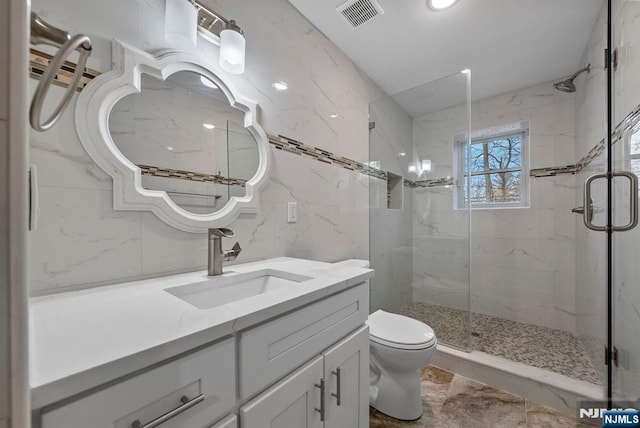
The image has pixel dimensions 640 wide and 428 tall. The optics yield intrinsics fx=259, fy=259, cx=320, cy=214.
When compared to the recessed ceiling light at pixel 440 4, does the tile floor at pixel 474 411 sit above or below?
below

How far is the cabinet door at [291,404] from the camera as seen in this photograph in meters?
0.65

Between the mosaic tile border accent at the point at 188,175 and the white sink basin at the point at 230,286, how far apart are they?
44 cm

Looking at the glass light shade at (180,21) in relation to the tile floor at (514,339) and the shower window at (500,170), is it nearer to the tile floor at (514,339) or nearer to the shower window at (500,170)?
the tile floor at (514,339)

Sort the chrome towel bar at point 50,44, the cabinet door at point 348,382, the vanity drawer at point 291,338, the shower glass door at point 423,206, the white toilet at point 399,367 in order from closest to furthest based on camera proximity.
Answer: the chrome towel bar at point 50,44 < the vanity drawer at point 291,338 < the cabinet door at point 348,382 < the white toilet at point 399,367 < the shower glass door at point 423,206

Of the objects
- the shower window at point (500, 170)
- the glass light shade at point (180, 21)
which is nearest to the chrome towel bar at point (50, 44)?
the glass light shade at point (180, 21)

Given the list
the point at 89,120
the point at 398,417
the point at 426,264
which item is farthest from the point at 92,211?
the point at 426,264

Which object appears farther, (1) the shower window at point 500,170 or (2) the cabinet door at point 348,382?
(1) the shower window at point 500,170

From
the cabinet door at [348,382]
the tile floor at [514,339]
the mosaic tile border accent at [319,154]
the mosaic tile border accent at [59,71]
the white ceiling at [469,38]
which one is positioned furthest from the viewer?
the tile floor at [514,339]

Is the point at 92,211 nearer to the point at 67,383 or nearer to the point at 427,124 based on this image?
the point at 67,383

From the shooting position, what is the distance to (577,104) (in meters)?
2.28

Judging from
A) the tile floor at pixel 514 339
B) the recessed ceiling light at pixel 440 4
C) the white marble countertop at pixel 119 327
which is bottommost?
the tile floor at pixel 514 339

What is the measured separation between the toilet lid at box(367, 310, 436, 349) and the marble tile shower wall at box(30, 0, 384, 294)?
1.77 ft

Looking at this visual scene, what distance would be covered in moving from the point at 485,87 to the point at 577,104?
2.45 ft

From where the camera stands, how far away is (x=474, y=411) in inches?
58.4
